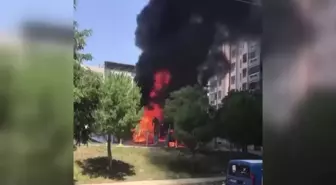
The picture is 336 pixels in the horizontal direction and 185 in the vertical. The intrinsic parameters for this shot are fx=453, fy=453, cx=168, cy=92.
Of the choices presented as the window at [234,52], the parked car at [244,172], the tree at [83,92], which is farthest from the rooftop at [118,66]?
the parked car at [244,172]

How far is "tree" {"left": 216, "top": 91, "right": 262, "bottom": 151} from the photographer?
334cm

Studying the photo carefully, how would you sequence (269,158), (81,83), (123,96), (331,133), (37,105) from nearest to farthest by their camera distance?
(37,105), (331,133), (269,158), (81,83), (123,96)

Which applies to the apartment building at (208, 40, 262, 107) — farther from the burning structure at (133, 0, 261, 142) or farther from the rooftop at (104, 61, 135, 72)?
the rooftop at (104, 61, 135, 72)

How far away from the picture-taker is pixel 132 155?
3.14 meters

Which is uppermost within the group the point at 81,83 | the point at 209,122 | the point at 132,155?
the point at 81,83

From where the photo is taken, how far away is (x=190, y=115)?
3.34 metres

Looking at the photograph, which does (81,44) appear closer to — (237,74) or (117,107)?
(117,107)

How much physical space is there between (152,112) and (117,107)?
0.83ft

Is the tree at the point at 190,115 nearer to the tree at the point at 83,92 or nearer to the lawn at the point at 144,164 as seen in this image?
the lawn at the point at 144,164

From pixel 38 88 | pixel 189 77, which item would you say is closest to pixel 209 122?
pixel 189 77

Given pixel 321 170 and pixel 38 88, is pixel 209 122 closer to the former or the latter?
pixel 321 170

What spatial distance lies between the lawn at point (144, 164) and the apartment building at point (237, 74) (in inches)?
17.2

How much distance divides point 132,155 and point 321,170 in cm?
140

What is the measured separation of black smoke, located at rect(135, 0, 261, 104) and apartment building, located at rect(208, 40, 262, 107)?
8 cm
